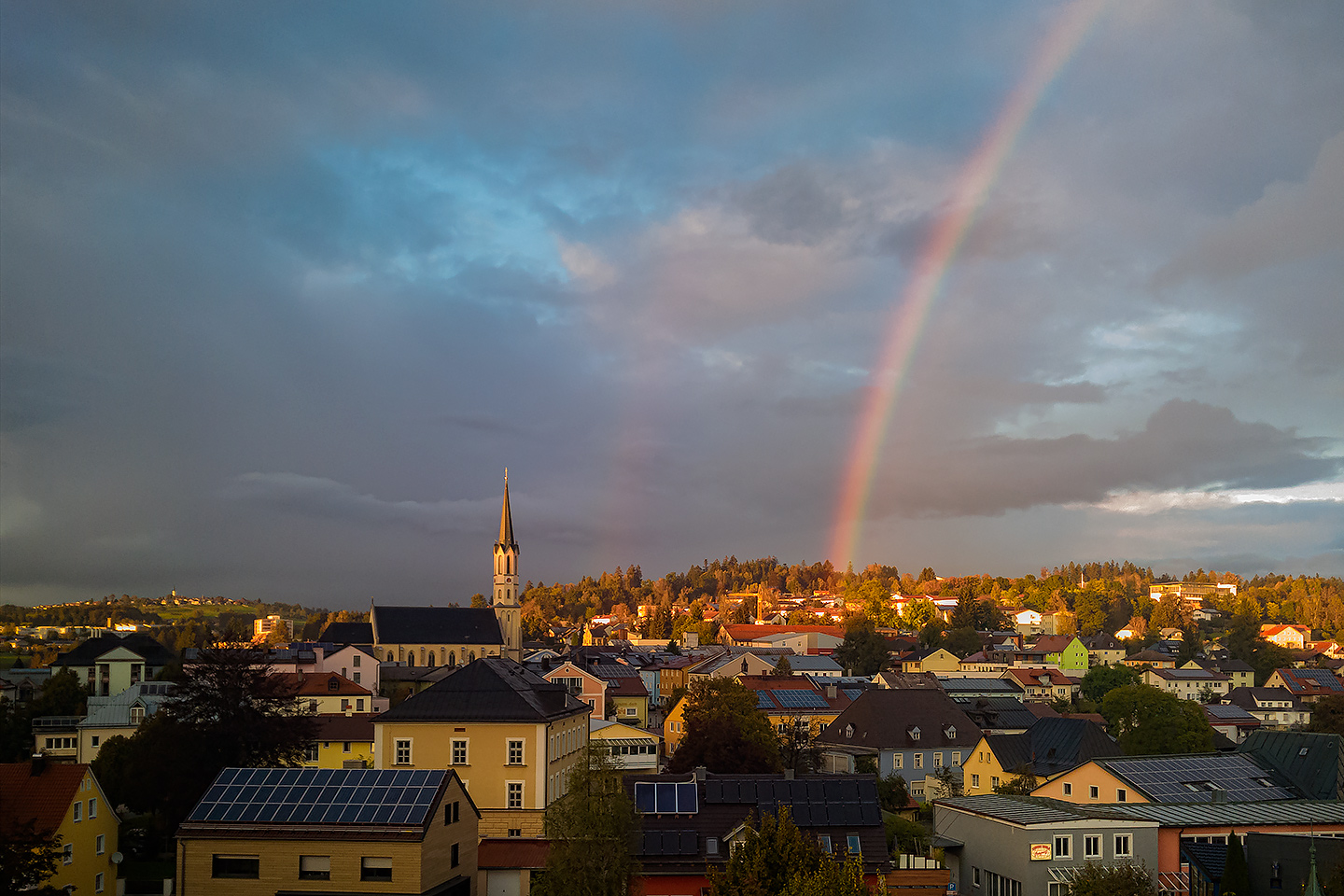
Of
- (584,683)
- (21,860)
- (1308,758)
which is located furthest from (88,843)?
(584,683)

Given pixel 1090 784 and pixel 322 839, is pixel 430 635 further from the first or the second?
pixel 322 839

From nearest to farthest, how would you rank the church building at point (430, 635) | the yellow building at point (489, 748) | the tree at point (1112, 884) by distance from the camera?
the tree at point (1112, 884)
the yellow building at point (489, 748)
the church building at point (430, 635)

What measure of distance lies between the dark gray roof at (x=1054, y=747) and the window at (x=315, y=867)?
44791 millimetres

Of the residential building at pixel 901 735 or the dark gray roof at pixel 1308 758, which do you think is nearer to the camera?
the dark gray roof at pixel 1308 758

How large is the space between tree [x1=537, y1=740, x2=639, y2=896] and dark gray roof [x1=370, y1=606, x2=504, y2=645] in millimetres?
113060

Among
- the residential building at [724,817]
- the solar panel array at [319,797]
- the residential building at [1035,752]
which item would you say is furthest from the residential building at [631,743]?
the solar panel array at [319,797]

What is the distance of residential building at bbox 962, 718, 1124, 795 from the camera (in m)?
67.1

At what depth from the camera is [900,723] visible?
265 ft

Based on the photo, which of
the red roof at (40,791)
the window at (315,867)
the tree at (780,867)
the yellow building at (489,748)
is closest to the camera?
the tree at (780,867)

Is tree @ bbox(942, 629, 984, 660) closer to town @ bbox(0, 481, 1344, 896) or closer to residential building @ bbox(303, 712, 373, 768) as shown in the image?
town @ bbox(0, 481, 1344, 896)

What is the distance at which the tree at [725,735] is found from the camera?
2352 inches

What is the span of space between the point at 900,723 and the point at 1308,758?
1288 inches

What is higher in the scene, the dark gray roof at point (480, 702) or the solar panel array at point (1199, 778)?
the dark gray roof at point (480, 702)

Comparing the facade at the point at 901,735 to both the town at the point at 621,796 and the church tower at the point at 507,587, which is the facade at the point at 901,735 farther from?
the church tower at the point at 507,587
